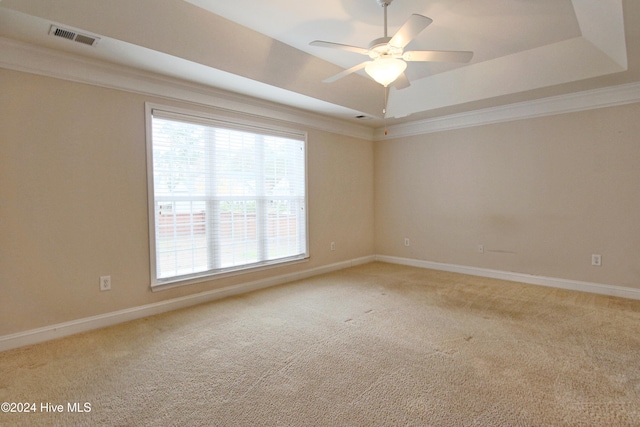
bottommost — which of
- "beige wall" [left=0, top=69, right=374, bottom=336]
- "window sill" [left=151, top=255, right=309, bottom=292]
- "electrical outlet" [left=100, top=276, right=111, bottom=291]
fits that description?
"window sill" [left=151, top=255, right=309, bottom=292]

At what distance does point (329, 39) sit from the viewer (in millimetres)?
3141

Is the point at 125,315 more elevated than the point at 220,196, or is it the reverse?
the point at 220,196

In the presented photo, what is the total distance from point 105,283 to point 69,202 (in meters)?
0.77

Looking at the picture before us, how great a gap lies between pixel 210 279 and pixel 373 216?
3.14 m

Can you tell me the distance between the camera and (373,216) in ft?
18.8

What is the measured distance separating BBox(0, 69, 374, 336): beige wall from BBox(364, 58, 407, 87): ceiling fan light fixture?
2.03 metres

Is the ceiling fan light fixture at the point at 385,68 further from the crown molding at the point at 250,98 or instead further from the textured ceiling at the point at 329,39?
the crown molding at the point at 250,98

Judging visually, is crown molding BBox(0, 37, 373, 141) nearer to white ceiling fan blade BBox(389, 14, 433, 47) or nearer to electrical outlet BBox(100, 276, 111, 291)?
electrical outlet BBox(100, 276, 111, 291)

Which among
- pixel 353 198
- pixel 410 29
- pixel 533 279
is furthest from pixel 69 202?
pixel 533 279

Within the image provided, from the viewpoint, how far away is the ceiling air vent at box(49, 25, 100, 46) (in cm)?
224

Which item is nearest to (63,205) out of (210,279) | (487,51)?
(210,279)

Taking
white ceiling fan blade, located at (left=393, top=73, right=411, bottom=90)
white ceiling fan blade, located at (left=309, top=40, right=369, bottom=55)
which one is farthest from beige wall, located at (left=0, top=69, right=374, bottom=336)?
white ceiling fan blade, located at (left=393, top=73, right=411, bottom=90)

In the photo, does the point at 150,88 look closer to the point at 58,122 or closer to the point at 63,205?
the point at 58,122

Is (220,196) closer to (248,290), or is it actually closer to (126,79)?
Result: (248,290)
